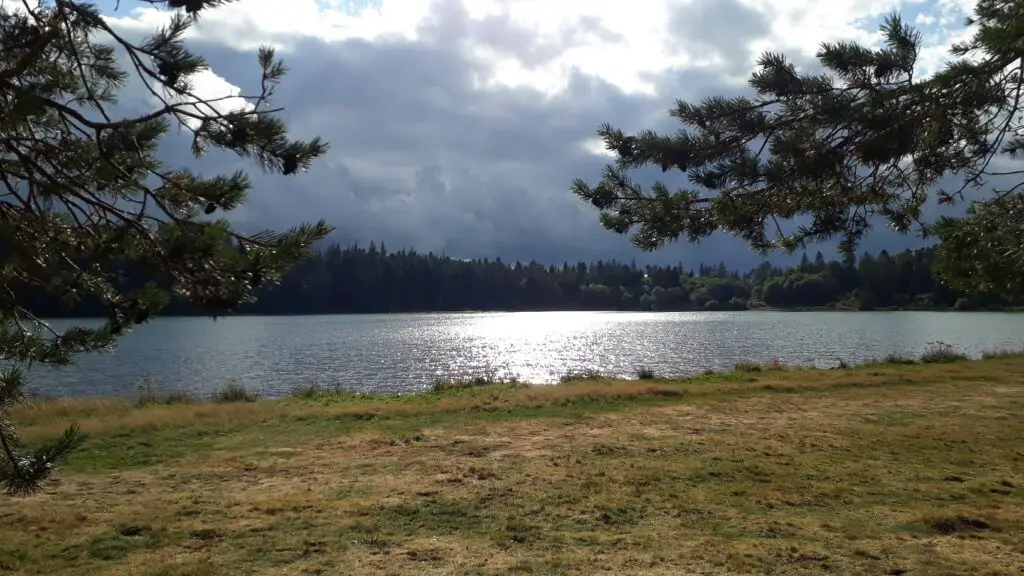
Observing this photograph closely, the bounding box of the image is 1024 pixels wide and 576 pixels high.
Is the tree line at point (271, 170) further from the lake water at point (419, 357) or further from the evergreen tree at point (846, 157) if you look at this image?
the lake water at point (419, 357)

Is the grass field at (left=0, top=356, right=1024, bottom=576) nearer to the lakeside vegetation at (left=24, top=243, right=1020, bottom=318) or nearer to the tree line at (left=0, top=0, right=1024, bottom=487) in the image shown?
the tree line at (left=0, top=0, right=1024, bottom=487)

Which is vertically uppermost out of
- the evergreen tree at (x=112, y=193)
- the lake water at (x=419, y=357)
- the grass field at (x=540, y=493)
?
the evergreen tree at (x=112, y=193)

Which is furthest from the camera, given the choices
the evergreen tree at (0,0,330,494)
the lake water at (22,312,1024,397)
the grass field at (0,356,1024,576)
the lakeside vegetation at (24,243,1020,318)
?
the lakeside vegetation at (24,243,1020,318)

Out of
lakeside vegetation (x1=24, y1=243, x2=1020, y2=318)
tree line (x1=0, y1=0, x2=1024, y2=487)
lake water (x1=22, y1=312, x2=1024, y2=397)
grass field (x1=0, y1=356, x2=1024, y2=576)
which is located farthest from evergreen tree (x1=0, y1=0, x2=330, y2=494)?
lakeside vegetation (x1=24, y1=243, x2=1020, y2=318)

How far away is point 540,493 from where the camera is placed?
29.3ft

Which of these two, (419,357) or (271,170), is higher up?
(271,170)

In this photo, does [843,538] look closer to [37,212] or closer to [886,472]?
[886,472]

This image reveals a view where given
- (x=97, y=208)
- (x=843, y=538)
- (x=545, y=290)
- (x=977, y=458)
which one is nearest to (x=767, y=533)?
(x=843, y=538)

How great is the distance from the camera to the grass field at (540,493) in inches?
257

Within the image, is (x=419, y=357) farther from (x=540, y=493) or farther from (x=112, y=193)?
(x=112, y=193)

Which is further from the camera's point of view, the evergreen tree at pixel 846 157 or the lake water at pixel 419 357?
the lake water at pixel 419 357

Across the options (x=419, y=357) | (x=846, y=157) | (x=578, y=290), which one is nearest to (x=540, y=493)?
(x=846, y=157)

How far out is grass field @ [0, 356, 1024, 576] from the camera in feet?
21.4

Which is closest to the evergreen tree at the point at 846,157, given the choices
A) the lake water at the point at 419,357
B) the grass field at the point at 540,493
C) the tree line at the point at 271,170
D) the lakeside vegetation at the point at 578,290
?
the tree line at the point at 271,170
